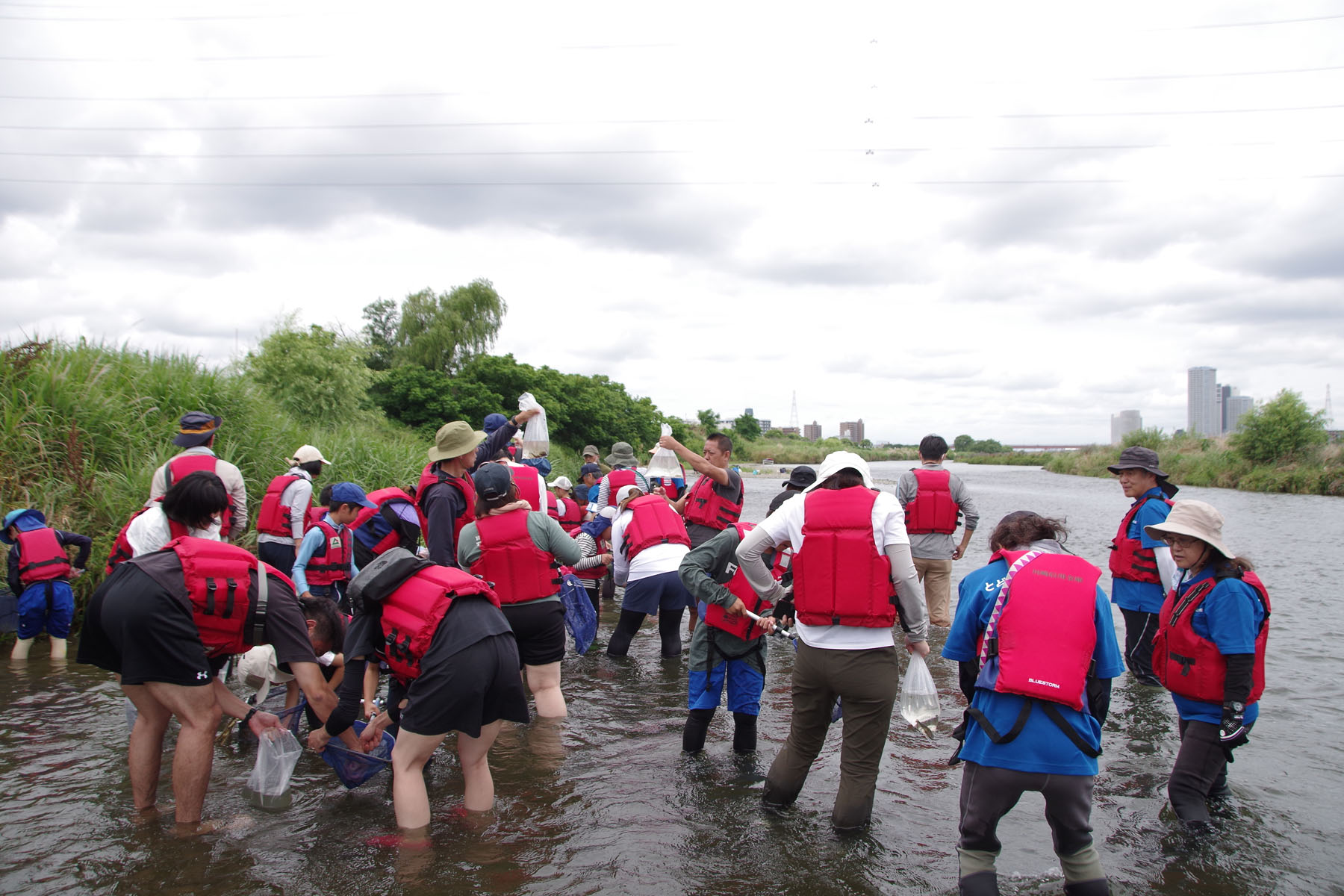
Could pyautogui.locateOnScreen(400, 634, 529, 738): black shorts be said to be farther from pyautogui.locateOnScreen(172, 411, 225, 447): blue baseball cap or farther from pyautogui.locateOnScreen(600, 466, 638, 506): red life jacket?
pyautogui.locateOnScreen(600, 466, 638, 506): red life jacket

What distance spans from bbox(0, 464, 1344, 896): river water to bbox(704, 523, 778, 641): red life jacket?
35.8 inches

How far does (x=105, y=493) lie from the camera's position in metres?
8.44

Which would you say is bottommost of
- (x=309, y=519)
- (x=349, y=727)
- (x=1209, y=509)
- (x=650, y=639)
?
(x=650, y=639)

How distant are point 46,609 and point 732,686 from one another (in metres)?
6.00

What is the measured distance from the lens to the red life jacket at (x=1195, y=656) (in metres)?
3.67

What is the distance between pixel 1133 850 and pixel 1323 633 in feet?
23.3

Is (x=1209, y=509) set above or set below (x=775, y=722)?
above

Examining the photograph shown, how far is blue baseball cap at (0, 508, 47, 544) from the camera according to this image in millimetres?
6422

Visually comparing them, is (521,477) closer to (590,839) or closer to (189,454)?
(189,454)

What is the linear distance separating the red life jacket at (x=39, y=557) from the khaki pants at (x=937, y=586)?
314 inches

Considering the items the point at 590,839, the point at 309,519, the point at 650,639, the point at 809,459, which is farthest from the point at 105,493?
the point at 809,459

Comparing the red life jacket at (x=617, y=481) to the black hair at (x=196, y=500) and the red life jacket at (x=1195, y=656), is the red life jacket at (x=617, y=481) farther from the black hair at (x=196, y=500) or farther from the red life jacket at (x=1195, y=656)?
the red life jacket at (x=1195, y=656)

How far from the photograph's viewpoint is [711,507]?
7188 millimetres

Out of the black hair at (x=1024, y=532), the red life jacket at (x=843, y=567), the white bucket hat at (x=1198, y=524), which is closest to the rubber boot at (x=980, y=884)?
the red life jacket at (x=843, y=567)
